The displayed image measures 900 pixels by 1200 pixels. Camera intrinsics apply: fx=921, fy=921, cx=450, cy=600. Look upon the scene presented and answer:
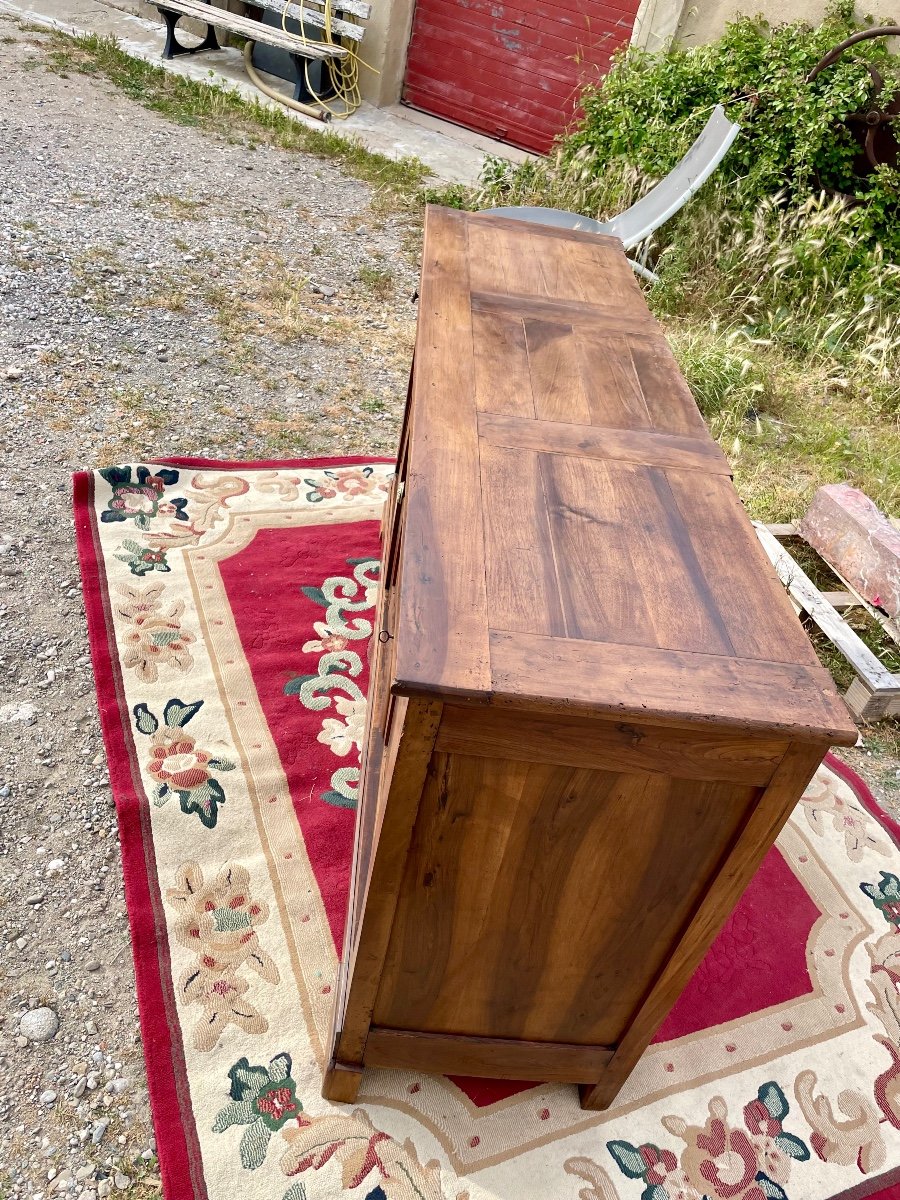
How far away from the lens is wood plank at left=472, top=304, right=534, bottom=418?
194 cm

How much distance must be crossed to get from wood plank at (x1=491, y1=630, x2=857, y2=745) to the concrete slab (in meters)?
6.07

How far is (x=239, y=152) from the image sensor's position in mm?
6301

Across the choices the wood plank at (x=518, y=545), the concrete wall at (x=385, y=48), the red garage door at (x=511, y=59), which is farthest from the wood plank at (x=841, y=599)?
the concrete wall at (x=385, y=48)

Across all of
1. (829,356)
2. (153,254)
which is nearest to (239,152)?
(153,254)

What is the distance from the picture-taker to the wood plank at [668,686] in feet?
4.18

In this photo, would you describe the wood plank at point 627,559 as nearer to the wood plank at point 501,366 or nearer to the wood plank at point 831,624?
the wood plank at point 501,366

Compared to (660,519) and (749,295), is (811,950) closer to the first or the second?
(660,519)

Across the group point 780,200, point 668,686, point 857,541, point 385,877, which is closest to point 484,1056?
point 385,877

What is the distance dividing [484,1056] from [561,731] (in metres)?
0.87

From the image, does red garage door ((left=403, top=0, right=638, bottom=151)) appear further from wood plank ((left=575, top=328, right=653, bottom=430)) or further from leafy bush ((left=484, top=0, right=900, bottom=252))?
wood plank ((left=575, top=328, right=653, bottom=430))

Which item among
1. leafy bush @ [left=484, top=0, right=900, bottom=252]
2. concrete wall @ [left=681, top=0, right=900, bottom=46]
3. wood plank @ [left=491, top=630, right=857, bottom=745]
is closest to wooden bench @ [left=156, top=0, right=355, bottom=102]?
leafy bush @ [left=484, top=0, right=900, bottom=252]

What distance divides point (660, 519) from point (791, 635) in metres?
0.34

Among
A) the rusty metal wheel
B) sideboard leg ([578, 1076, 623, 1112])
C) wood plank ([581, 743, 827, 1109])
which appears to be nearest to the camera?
wood plank ([581, 743, 827, 1109])

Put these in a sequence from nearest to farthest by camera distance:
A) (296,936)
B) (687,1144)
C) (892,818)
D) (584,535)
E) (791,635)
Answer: (791,635) < (584,535) < (687,1144) < (296,936) < (892,818)
